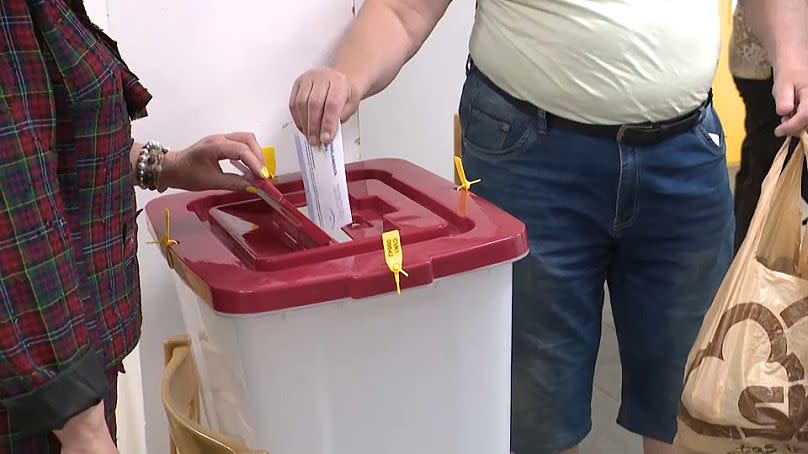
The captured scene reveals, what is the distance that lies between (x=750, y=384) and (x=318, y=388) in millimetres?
485

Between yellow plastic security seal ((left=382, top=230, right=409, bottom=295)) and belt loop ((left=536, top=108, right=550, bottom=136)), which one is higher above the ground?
belt loop ((left=536, top=108, right=550, bottom=136))

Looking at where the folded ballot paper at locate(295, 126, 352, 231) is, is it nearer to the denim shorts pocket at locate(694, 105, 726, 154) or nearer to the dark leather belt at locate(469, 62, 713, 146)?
the dark leather belt at locate(469, 62, 713, 146)

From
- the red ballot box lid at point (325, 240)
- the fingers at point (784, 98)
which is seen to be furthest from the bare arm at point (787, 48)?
the red ballot box lid at point (325, 240)

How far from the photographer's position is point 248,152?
0.91 meters

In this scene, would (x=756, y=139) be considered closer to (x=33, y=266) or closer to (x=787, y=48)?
(x=787, y=48)

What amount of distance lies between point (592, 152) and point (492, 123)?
0.40 ft

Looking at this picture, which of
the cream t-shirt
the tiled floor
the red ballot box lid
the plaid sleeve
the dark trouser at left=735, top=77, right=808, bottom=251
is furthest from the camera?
the dark trouser at left=735, top=77, right=808, bottom=251

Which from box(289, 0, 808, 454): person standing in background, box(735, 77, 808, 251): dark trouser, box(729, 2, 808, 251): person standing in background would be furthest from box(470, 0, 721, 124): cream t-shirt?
box(735, 77, 808, 251): dark trouser

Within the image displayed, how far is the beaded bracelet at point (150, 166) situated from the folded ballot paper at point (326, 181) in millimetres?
163

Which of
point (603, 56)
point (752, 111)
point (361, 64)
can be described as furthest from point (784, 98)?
point (752, 111)

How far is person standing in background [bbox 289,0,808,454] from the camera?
0.98 m

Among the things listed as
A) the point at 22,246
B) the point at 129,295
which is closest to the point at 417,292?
the point at 129,295

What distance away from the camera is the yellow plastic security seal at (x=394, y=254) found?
2.50 ft

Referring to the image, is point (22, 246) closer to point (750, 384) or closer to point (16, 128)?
point (16, 128)
